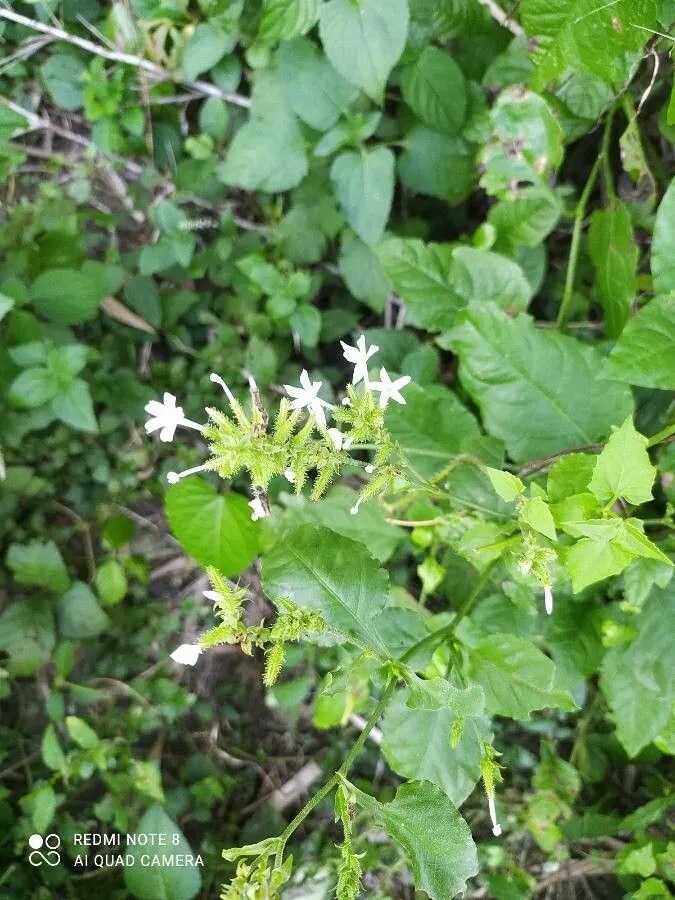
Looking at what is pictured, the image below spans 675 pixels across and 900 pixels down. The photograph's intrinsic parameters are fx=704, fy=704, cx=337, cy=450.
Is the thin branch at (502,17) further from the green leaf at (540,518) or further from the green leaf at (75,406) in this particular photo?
the green leaf at (75,406)

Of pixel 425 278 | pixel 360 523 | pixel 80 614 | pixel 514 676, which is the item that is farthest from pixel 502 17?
pixel 80 614

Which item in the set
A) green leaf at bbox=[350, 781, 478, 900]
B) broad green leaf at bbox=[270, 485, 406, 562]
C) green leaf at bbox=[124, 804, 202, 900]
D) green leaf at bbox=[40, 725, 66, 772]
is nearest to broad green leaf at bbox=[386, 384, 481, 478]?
broad green leaf at bbox=[270, 485, 406, 562]

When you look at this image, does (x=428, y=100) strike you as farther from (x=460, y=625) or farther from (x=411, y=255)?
(x=460, y=625)

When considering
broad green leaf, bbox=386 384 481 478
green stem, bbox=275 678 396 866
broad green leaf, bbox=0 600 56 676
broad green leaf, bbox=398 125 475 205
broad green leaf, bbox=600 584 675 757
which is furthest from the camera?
broad green leaf, bbox=0 600 56 676

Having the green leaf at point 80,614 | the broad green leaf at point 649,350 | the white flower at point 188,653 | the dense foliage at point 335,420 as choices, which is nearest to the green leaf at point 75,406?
the dense foliage at point 335,420

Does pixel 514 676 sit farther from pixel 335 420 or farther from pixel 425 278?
pixel 425 278

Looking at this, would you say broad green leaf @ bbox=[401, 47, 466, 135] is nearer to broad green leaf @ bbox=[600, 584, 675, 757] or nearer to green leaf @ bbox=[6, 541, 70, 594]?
broad green leaf @ bbox=[600, 584, 675, 757]
